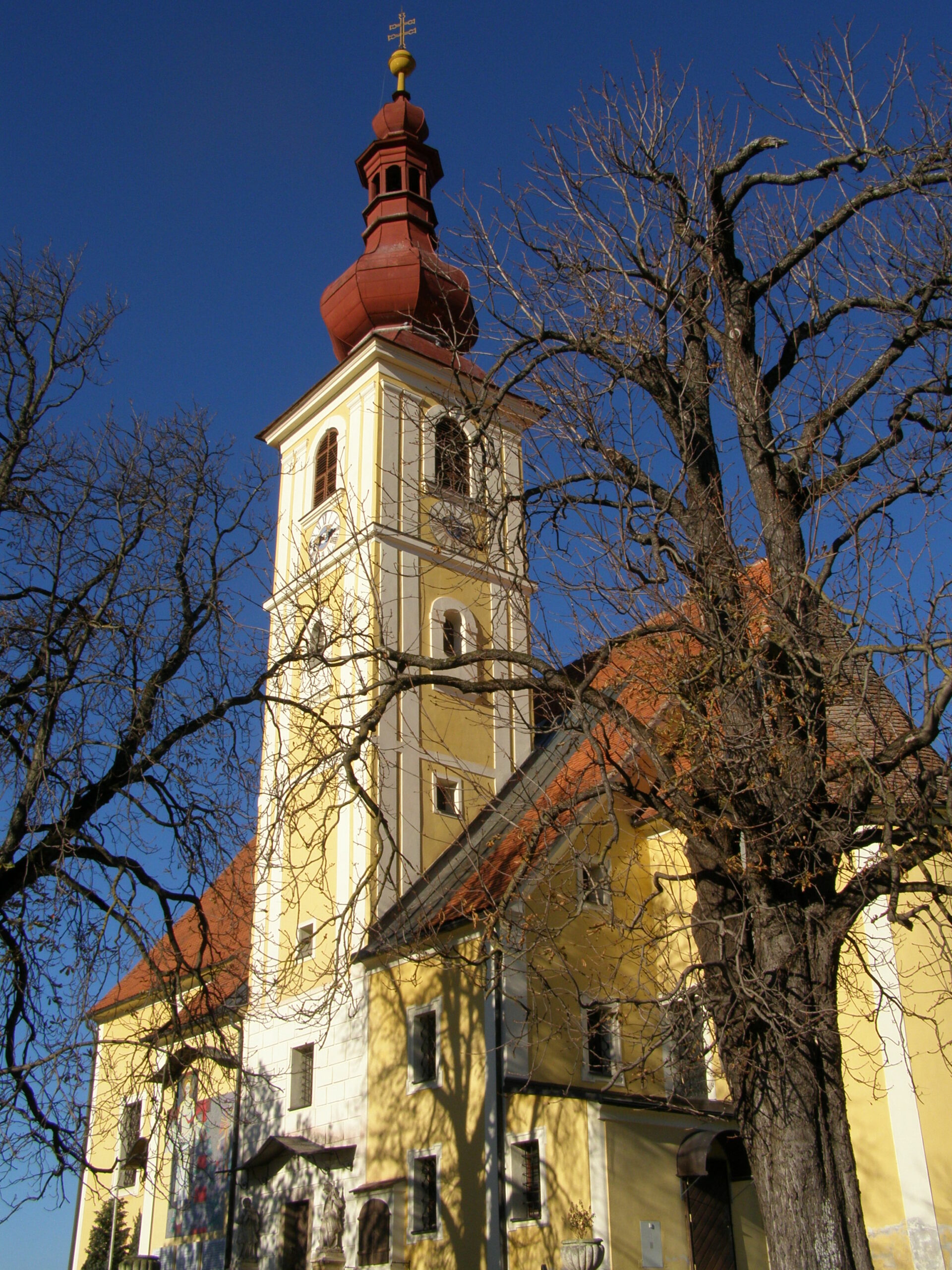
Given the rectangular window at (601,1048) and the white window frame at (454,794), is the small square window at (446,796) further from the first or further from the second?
the rectangular window at (601,1048)

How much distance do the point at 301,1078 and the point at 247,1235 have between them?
2.27 metres

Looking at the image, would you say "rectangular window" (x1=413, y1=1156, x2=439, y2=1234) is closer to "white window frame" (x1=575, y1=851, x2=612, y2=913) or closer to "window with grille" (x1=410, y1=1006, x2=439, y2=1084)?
"window with grille" (x1=410, y1=1006, x2=439, y2=1084)

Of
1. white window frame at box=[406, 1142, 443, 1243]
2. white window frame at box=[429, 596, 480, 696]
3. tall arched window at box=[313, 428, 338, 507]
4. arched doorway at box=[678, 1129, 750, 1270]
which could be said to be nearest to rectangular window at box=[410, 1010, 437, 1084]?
white window frame at box=[406, 1142, 443, 1243]

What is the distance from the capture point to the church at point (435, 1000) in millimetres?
9555

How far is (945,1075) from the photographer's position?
1405 centimetres

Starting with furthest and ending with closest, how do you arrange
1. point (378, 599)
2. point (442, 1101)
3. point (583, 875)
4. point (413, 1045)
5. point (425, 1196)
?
point (413, 1045)
point (442, 1101)
point (425, 1196)
point (378, 599)
point (583, 875)

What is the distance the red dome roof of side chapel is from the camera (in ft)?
80.8

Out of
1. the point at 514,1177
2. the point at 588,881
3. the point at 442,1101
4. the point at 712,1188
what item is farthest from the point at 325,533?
the point at 588,881

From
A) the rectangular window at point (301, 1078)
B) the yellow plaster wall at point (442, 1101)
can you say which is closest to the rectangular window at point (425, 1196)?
the yellow plaster wall at point (442, 1101)

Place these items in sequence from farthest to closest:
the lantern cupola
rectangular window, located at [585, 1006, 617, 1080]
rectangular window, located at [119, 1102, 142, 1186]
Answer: the lantern cupola
rectangular window, located at [119, 1102, 142, 1186]
rectangular window, located at [585, 1006, 617, 1080]

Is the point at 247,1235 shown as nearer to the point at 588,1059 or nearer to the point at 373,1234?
the point at 373,1234

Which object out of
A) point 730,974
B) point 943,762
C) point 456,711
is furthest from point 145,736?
point 456,711

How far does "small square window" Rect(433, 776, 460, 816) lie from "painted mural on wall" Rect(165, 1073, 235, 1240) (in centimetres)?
546

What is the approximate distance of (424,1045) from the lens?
16391mm
